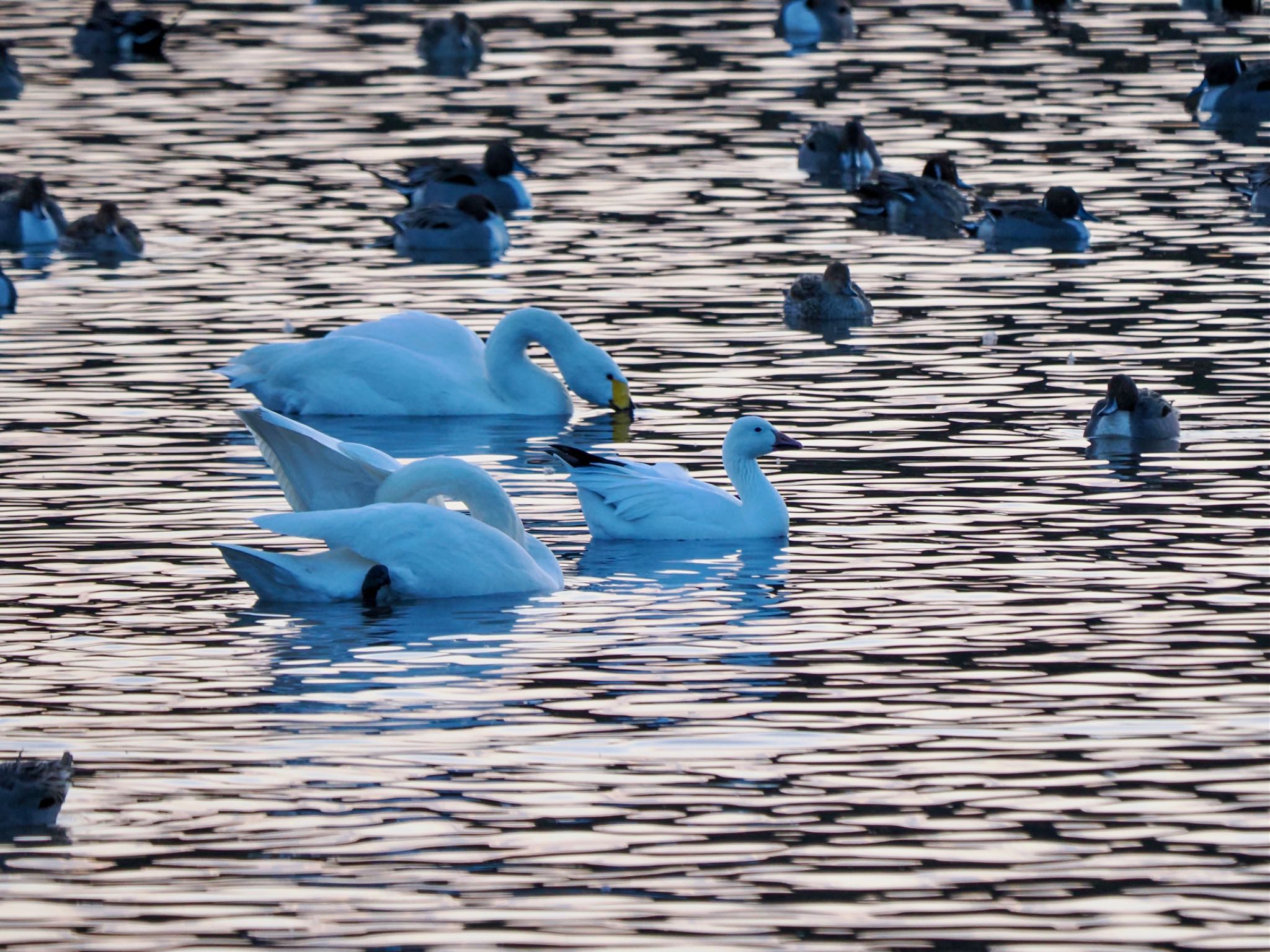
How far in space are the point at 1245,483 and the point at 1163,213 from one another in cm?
1019

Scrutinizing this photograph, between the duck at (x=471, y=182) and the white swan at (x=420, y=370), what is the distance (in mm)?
7603

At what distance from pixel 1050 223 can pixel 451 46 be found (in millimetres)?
14496

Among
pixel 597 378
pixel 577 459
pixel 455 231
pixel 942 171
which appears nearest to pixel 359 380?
pixel 597 378

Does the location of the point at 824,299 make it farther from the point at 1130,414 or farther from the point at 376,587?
the point at 376,587

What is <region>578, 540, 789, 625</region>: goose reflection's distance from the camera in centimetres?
1198

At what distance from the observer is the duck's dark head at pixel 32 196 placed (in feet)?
78.9

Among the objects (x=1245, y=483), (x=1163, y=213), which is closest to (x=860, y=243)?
(x=1163, y=213)

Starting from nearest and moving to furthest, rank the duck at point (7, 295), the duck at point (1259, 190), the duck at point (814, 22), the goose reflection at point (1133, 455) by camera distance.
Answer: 1. the goose reflection at point (1133, 455)
2. the duck at point (7, 295)
3. the duck at point (1259, 190)
4. the duck at point (814, 22)

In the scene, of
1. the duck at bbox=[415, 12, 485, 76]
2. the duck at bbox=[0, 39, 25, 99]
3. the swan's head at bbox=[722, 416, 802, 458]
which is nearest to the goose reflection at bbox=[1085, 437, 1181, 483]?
the swan's head at bbox=[722, 416, 802, 458]

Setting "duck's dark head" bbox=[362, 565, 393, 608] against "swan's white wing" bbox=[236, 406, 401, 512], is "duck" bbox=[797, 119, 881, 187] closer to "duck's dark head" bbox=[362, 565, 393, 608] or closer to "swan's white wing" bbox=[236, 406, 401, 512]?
"swan's white wing" bbox=[236, 406, 401, 512]

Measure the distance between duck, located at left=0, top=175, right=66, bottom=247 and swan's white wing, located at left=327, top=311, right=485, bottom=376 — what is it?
726 cm

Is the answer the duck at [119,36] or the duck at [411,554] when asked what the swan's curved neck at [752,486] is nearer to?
the duck at [411,554]

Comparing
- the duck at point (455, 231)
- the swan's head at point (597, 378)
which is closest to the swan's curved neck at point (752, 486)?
the swan's head at point (597, 378)

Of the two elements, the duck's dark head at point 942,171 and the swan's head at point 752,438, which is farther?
the duck's dark head at point 942,171
